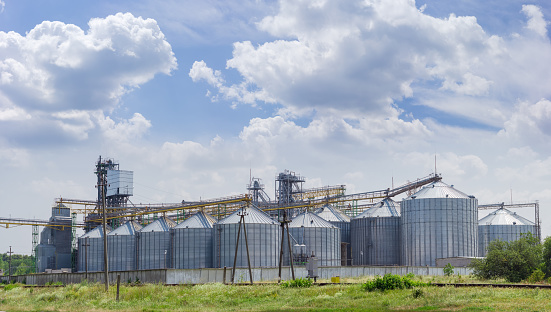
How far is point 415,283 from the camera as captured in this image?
4588 cm

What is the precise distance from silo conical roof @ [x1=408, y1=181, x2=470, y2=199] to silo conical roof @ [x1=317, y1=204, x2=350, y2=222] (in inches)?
737

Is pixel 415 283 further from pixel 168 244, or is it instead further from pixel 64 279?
pixel 168 244

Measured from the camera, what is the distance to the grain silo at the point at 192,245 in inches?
3917

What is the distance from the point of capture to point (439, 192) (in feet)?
314

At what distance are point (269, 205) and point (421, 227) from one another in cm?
3319

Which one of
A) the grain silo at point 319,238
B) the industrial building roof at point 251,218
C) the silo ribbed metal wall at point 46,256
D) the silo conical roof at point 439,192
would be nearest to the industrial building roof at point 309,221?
the grain silo at point 319,238

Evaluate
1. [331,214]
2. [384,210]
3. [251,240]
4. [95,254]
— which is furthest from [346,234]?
[95,254]

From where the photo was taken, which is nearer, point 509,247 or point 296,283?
point 296,283

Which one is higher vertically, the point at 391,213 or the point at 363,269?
the point at 391,213

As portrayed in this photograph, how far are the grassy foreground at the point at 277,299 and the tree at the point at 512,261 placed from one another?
1894 cm

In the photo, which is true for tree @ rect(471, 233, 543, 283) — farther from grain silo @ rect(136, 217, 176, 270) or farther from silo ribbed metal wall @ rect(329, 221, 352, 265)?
grain silo @ rect(136, 217, 176, 270)

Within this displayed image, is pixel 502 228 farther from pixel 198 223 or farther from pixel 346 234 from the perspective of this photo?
pixel 198 223

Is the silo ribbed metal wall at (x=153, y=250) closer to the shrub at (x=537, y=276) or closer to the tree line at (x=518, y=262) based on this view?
the tree line at (x=518, y=262)

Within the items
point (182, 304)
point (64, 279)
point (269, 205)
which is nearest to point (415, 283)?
point (182, 304)
